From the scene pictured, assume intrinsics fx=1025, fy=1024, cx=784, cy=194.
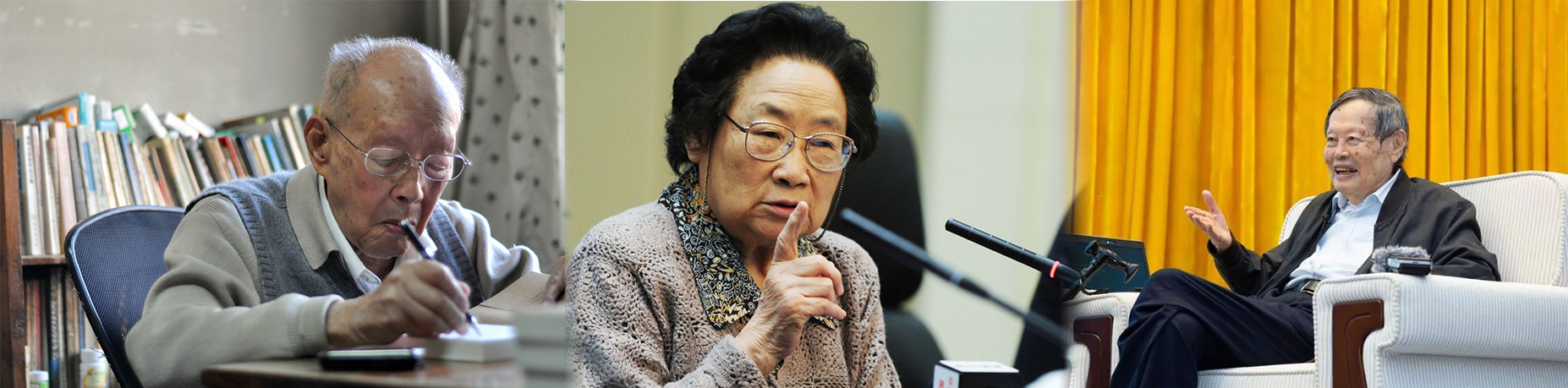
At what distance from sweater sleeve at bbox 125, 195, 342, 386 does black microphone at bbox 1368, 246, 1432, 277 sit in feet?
5.40

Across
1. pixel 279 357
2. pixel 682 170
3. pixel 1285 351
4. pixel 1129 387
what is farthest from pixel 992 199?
pixel 1285 351

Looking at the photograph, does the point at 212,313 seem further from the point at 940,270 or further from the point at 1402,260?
the point at 1402,260

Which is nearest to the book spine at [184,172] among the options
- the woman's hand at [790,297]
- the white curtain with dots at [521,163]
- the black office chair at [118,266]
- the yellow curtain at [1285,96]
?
the black office chair at [118,266]

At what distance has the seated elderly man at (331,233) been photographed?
2.64 ft

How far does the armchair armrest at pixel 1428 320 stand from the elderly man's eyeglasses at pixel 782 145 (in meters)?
1.29

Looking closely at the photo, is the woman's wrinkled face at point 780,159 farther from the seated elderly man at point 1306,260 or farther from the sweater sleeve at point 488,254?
the seated elderly man at point 1306,260

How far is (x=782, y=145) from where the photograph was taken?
0.85 meters

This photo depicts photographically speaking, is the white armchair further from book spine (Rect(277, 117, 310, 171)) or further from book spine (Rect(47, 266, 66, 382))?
book spine (Rect(47, 266, 66, 382))

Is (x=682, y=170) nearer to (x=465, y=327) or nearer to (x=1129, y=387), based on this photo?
(x=465, y=327)

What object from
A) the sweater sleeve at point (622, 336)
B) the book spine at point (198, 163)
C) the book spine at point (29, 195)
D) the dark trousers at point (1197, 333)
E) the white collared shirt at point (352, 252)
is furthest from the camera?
the book spine at point (198, 163)

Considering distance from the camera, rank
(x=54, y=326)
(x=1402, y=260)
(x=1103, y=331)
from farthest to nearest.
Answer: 1. (x=54, y=326)
2. (x=1103, y=331)
3. (x=1402, y=260)

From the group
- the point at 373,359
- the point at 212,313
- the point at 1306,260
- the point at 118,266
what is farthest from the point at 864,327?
the point at 1306,260

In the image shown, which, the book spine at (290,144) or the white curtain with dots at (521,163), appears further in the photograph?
the book spine at (290,144)

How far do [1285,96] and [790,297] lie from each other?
2504 mm
